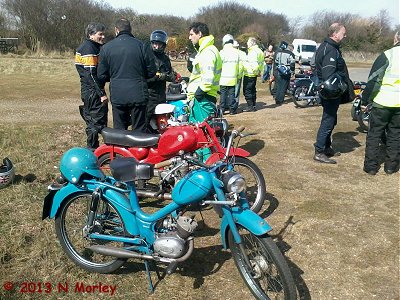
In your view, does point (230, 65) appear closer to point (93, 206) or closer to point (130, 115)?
point (130, 115)

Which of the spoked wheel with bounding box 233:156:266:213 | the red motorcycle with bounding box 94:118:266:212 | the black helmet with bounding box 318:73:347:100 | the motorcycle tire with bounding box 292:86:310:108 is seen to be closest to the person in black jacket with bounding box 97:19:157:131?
the red motorcycle with bounding box 94:118:266:212

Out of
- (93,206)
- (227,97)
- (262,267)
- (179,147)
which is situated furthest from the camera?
(227,97)

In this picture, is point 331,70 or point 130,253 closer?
point 130,253

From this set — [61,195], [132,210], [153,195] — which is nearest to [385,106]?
[153,195]

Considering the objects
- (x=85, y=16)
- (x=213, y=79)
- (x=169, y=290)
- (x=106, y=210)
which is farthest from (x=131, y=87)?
(x=85, y=16)

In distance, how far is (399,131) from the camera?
5.46m

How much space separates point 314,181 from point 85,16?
30.0 m

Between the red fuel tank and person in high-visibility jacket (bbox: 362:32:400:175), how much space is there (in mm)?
2966

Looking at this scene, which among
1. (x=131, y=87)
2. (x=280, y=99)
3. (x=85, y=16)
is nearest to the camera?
(x=131, y=87)

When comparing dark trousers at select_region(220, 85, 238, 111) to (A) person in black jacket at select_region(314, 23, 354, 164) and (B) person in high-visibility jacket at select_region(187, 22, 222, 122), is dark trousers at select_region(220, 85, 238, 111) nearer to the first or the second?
(A) person in black jacket at select_region(314, 23, 354, 164)

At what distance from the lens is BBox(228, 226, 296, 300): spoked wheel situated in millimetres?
2633

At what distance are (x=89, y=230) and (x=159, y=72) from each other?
3512 mm

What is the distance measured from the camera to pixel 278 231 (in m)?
3.99

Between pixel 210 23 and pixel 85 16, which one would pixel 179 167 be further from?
pixel 210 23
